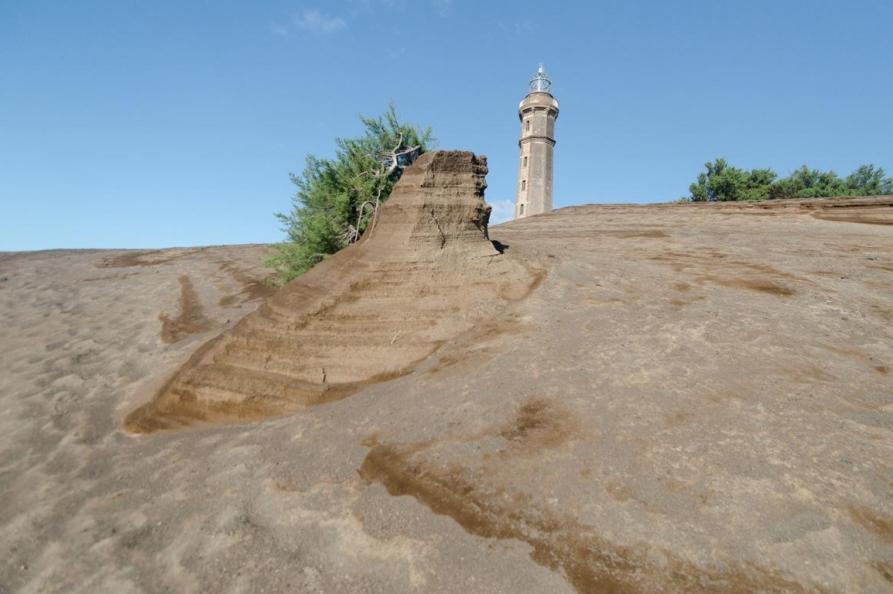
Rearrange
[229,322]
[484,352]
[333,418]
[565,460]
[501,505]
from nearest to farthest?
[501,505]
[565,460]
[333,418]
[484,352]
[229,322]

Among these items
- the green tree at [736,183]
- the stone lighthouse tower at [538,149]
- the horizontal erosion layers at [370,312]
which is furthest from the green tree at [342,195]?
the green tree at [736,183]

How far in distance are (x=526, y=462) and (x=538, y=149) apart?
100 ft

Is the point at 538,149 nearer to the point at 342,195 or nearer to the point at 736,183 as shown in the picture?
the point at 736,183

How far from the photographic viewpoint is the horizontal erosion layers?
5.79m

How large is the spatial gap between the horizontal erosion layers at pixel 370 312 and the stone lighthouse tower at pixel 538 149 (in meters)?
24.5

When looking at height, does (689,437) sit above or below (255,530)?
above

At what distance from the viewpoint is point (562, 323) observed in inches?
240

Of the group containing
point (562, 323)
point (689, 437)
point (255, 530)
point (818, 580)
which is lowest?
point (255, 530)

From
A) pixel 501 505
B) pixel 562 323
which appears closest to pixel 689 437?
pixel 501 505

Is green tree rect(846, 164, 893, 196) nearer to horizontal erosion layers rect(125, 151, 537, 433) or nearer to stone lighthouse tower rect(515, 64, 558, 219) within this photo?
stone lighthouse tower rect(515, 64, 558, 219)

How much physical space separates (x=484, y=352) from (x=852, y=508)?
3.44 metres

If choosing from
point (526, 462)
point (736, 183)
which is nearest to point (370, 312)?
point (526, 462)

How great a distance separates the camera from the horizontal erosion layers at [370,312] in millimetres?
5785

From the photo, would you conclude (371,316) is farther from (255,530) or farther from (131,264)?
(131,264)
